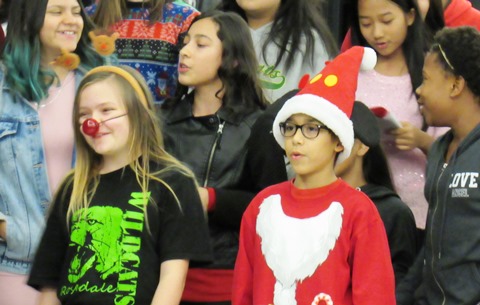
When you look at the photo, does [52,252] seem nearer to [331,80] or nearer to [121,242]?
[121,242]

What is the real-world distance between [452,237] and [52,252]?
145 cm

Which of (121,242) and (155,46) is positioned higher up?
(155,46)

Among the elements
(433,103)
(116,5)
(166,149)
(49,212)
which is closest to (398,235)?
(433,103)

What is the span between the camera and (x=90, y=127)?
3.95m

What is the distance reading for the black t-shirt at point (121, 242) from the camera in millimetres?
3785

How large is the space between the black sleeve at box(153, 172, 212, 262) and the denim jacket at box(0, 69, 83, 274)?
30.5 inches

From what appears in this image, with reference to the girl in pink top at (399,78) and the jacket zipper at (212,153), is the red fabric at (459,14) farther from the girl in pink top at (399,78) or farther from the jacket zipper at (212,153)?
the jacket zipper at (212,153)

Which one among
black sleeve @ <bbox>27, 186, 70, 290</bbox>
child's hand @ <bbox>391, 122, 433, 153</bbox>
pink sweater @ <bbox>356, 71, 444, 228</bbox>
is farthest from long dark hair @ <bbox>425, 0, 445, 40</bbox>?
black sleeve @ <bbox>27, 186, 70, 290</bbox>

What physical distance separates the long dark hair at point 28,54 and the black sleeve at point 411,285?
1628 millimetres

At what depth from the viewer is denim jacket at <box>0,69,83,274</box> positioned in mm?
4430

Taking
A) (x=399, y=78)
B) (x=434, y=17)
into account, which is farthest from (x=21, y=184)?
(x=434, y=17)

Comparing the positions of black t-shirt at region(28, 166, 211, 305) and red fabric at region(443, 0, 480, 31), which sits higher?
red fabric at region(443, 0, 480, 31)

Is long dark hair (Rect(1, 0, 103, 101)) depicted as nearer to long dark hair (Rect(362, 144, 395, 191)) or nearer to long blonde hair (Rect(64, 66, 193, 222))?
long blonde hair (Rect(64, 66, 193, 222))

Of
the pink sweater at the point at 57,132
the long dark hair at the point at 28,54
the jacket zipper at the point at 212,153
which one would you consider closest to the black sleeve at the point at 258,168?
the jacket zipper at the point at 212,153
